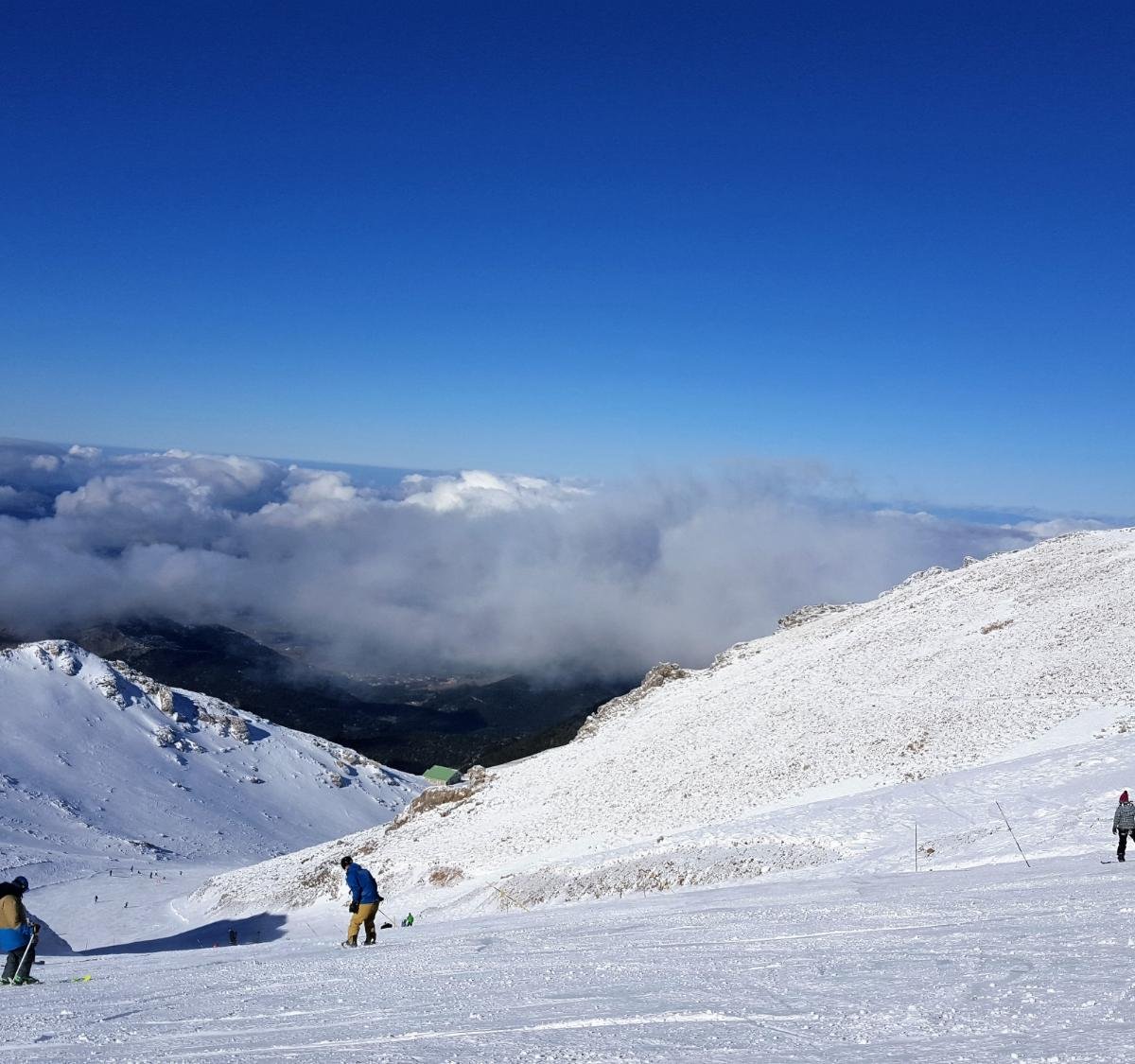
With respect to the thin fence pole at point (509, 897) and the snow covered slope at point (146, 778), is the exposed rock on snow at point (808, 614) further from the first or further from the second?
the snow covered slope at point (146, 778)

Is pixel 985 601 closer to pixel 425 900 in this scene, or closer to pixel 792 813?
pixel 792 813

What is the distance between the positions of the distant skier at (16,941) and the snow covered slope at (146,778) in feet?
190

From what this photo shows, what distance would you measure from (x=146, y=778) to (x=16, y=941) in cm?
9957

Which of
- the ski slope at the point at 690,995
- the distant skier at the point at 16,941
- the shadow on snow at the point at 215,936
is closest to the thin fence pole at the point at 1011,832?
the ski slope at the point at 690,995

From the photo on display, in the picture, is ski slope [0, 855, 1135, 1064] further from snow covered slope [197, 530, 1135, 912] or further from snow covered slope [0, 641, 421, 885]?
snow covered slope [0, 641, 421, 885]

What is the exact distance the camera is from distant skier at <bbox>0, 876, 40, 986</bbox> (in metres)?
12.9

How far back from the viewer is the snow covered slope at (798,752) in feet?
90.0

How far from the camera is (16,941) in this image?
509 inches

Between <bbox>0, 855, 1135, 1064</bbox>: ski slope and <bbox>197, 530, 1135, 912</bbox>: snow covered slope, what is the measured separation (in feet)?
35.5

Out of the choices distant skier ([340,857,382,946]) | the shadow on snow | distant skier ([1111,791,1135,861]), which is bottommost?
the shadow on snow

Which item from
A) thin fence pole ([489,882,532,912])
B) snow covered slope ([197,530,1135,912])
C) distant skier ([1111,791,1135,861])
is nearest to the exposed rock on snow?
snow covered slope ([197,530,1135,912])

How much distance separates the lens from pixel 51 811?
3324 inches

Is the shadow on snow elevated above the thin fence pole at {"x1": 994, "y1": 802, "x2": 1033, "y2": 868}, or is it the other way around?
the thin fence pole at {"x1": 994, "y1": 802, "x2": 1033, "y2": 868}

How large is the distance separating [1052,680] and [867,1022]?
103 ft
